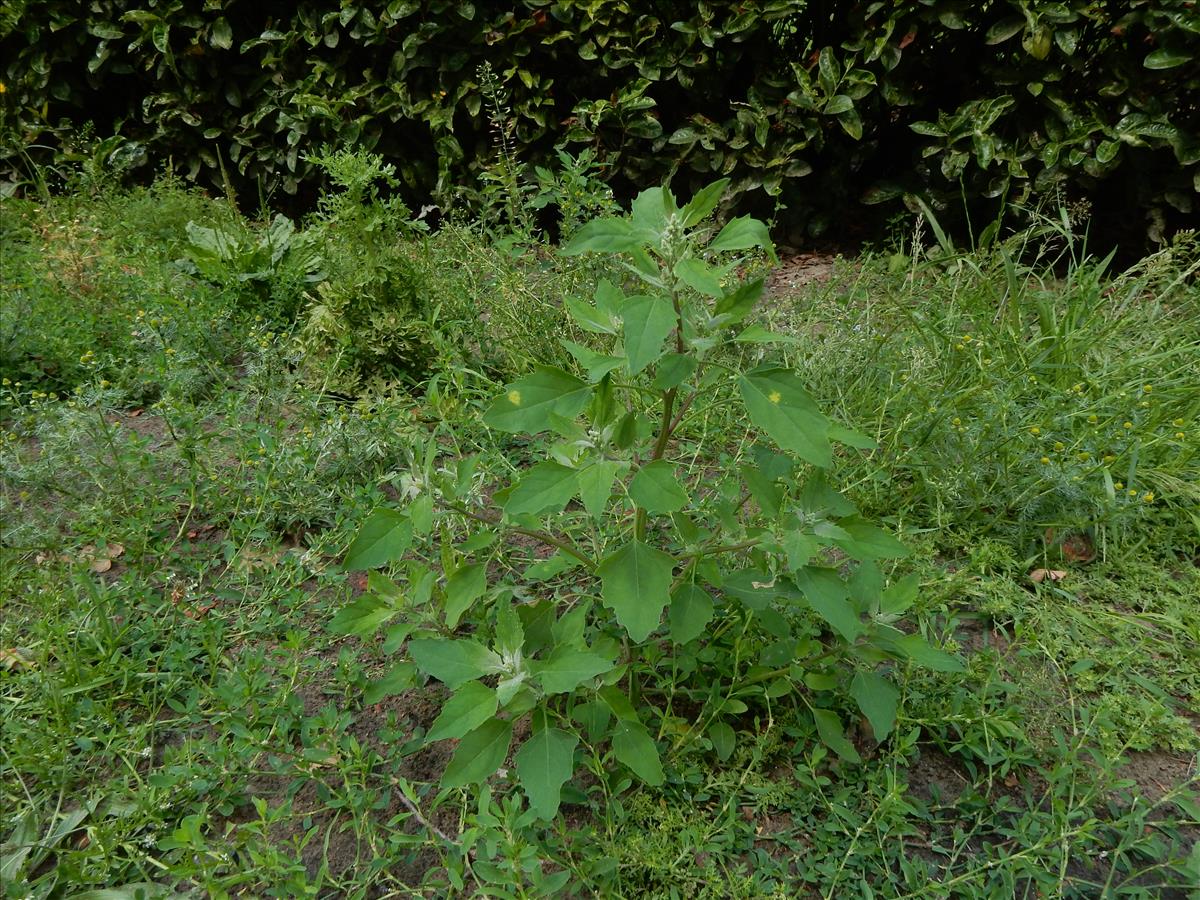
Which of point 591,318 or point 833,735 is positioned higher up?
point 591,318

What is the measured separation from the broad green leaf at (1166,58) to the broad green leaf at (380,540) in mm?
3795

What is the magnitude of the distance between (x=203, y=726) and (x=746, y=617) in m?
1.36

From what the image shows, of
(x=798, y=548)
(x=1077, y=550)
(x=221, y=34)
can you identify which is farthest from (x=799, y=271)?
(x=221, y=34)

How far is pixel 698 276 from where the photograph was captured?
3.98 ft

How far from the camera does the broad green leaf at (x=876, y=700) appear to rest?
152cm

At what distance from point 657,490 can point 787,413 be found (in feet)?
0.81

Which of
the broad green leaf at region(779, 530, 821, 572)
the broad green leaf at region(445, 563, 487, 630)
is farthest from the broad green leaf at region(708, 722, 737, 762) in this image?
the broad green leaf at region(445, 563, 487, 630)

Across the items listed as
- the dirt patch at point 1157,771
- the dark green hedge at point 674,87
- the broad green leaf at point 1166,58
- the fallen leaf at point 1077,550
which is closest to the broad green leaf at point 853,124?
the dark green hedge at point 674,87

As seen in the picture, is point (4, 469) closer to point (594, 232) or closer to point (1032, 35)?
point (594, 232)

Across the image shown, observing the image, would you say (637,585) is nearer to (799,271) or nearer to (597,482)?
(597,482)

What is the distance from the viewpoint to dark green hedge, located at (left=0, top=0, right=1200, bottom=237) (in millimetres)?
3576

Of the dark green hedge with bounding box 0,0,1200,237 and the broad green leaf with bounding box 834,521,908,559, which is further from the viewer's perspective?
the dark green hedge with bounding box 0,0,1200,237

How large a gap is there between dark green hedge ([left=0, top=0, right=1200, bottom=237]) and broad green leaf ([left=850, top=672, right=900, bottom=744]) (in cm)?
298

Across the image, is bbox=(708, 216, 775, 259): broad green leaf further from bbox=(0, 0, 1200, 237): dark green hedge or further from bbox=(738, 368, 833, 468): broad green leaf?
bbox=(0, 0, 1200, 237): dark green hedge
